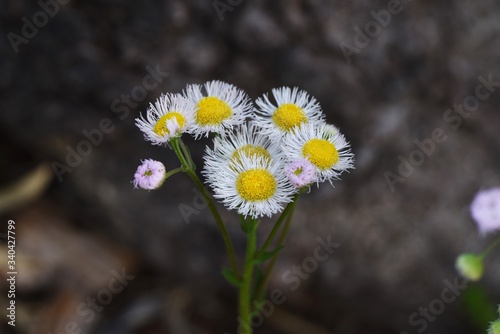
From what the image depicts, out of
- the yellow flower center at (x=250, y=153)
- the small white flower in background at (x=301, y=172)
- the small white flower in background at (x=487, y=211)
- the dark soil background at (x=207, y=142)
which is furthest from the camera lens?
the dark soil background at (x=207, y=142)

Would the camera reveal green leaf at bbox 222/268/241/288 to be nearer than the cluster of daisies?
No

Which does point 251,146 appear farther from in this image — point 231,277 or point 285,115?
point 231,277

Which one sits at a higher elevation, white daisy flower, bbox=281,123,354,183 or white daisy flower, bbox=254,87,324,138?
white daisy flower, bbox=254,87,324,138

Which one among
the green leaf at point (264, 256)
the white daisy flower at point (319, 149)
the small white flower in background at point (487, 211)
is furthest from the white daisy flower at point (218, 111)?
the small white flower in background at point (487, 211)

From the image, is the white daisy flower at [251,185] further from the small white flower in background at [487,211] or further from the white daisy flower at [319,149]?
the small white flower in background at [487,211]

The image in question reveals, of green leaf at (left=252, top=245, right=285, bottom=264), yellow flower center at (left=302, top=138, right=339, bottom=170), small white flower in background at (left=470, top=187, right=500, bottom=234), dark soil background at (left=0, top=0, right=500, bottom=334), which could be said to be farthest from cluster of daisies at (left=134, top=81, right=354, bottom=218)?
dark soil background at (left=0, top=0, right=500, bottom=334)

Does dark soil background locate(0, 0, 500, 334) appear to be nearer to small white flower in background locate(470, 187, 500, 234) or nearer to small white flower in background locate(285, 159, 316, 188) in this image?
small white flower in background locate(470, 187, 500, 234)
